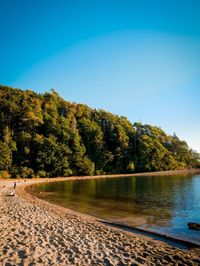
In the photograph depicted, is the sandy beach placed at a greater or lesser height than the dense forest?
lesser

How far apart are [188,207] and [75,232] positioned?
16.2 meters

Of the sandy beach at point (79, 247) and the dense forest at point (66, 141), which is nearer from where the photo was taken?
the sandy beach at point (79, 247)

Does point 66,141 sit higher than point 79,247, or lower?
higher

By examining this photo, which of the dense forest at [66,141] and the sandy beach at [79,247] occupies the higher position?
the dense forest at [66,141]

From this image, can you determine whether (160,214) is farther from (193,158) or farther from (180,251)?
(193,158)

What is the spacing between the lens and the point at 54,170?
73938 millimetres

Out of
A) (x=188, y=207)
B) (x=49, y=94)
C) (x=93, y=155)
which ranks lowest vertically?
(x=188, y=207)

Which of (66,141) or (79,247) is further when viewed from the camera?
(66,141)

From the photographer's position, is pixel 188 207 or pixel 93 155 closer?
pixel 188 207

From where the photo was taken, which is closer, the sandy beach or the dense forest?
the sandy beach

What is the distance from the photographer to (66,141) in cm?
8269

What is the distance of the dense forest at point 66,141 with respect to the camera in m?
71.4

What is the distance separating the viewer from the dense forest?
71438mm

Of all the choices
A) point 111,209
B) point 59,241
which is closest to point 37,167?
point 111,209
